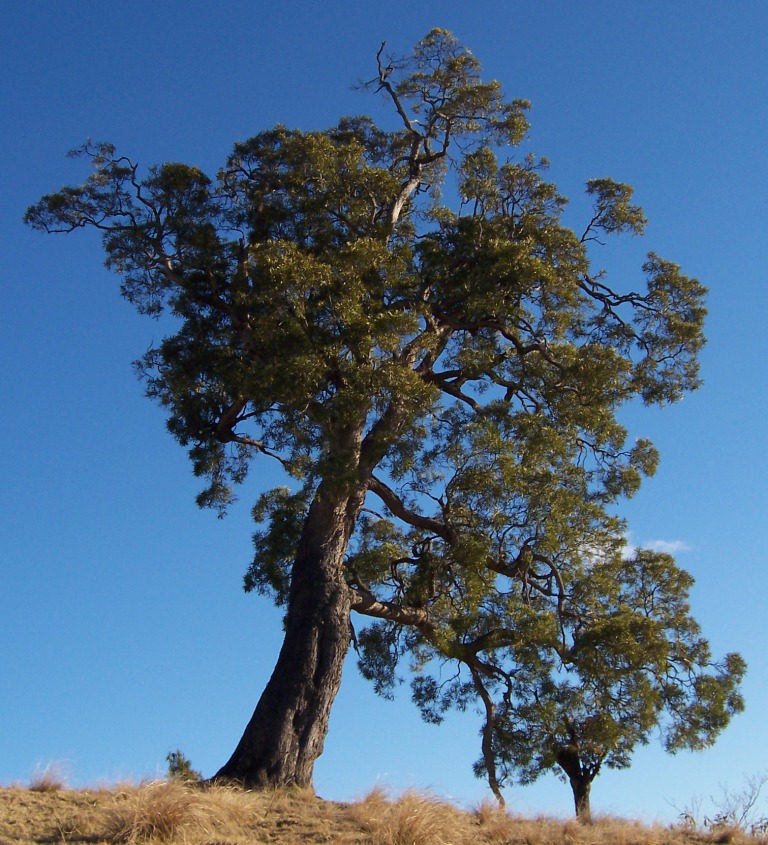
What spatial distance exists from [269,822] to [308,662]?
9.29 feet

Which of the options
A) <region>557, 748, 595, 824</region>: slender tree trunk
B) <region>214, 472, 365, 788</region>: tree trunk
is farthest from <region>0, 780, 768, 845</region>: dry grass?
<region>557, 748, 595, 824</region>: slender tree trunk

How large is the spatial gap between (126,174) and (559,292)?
6749mm

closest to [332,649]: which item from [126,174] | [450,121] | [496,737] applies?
[496,737]

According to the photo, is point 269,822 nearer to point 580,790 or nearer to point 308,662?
point 308,662

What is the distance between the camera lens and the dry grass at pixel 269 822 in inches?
339

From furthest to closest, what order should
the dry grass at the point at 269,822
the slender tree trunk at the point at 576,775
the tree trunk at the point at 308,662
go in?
the slender tree trunk at the point at 576,775
the tree trunk at the point at 308,662
the dry grass at the point at 269,822

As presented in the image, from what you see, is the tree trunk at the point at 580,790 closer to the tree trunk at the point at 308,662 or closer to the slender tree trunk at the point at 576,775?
the slender tree trunk at the point at 576,775

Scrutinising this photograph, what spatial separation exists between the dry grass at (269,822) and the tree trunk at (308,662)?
670 mm

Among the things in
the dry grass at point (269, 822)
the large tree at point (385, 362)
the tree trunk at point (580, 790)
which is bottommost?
the dry grass at point (269, 822)

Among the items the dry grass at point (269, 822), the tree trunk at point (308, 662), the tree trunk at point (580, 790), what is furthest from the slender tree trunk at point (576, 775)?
the tree trunk at point (308, 662)

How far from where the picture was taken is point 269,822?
9523mm

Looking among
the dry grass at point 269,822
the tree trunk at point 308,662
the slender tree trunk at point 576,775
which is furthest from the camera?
the slender tree trunk at point 576,775

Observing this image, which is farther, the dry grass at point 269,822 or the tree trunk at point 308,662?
the tree trunk at point 308,662

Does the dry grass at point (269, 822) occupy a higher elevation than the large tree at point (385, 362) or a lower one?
lower
